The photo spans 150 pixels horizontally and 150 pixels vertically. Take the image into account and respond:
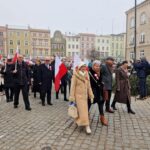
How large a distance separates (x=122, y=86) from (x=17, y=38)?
86.0 m

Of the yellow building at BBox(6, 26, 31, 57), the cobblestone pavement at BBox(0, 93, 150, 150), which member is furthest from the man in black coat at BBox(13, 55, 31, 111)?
the yellow building at BBox(6, 26, 31, 57)

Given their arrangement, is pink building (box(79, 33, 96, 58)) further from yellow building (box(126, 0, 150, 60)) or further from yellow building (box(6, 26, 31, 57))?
yellow building (box(126, 0, 150, 60))

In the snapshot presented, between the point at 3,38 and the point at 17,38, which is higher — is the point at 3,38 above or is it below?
below

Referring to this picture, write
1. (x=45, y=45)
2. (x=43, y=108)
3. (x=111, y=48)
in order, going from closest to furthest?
(x=43, y=108) → (x=45, y=45) → (x=111, y=48)

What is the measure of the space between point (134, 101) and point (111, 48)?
105326 millimetres

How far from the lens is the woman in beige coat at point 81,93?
6.18 m

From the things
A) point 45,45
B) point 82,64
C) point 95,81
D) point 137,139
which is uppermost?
point 45,45

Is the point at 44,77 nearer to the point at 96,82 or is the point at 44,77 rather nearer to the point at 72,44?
the point at 96,82

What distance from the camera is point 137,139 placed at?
5.79 m

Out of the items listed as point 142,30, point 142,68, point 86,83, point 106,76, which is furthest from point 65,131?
point 142,30

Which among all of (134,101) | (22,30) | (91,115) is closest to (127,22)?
(134,101)

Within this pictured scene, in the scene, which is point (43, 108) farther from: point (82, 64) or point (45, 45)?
point (45, 45)

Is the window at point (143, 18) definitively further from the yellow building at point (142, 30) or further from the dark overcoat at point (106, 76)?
the dark overcoat at point (106, 76)

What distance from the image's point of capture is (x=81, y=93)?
626 centimetres
